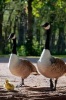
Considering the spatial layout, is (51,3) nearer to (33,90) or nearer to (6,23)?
(6,23)

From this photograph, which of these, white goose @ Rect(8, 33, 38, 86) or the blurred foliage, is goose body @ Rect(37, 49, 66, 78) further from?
the blurred foliage

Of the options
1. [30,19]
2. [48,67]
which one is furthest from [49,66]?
[30,19]

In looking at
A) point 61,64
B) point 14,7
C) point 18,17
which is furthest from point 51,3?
point 61,64

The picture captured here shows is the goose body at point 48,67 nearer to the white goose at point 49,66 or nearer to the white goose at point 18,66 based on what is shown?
the white goose at point 49,66

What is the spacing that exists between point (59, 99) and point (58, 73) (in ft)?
4.63

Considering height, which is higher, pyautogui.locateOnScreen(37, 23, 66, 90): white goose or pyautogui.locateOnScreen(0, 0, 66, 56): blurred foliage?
pyautogui.locateOnScreen(37, 23, 66, 90): white goose

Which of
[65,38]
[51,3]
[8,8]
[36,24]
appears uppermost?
[51,3]

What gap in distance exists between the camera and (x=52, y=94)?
8.27m

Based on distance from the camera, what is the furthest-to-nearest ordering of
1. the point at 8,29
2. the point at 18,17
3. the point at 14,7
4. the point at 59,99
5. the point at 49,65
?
the point at 8,29, the point at 18,17, the point at 14,7, the point at 49,65, the point at 59,99

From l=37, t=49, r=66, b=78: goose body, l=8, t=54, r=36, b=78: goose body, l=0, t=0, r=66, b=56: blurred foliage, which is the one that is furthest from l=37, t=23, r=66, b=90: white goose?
l=0, t=0, r=66, b=56: blurred foliage

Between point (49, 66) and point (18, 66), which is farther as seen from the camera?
point (18, 66)

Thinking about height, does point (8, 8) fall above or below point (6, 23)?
above

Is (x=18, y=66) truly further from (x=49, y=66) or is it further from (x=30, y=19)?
(x=30, y=19)

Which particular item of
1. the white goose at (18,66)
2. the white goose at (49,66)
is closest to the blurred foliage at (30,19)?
the white goose at (18,66)
